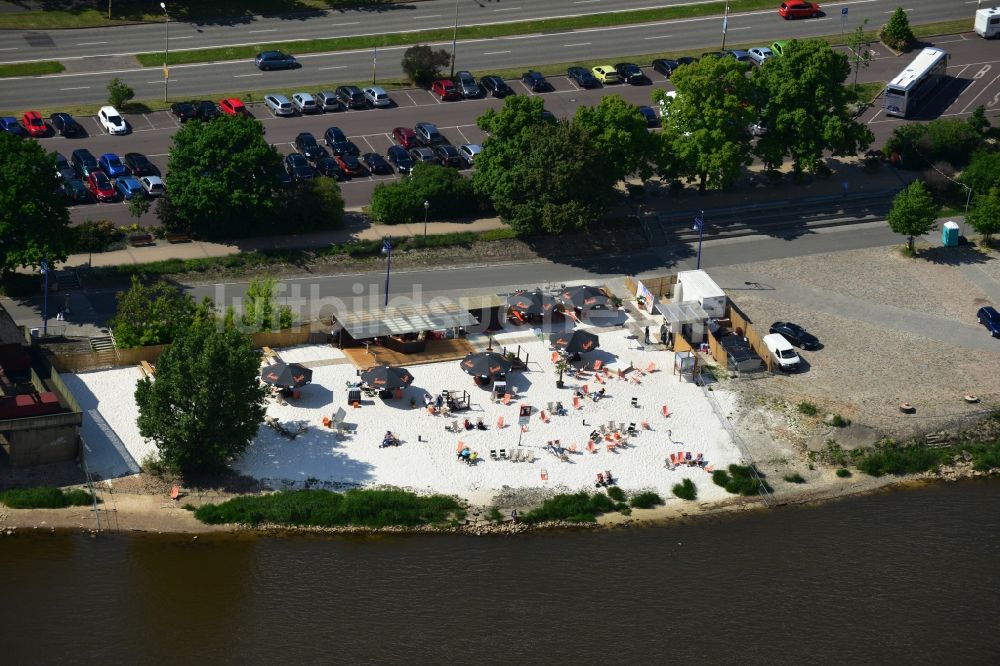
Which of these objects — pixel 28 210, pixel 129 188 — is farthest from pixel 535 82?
pixel 28 210

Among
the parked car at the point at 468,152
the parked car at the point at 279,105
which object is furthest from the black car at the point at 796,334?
the parked car at the point at 279,105

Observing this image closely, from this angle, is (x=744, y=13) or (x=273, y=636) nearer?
(x=273, y=636)

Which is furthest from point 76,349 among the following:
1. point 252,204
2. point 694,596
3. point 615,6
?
point 615,6

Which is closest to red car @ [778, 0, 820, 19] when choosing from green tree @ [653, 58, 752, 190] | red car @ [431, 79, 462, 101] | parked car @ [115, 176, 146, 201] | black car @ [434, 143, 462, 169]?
green tree @ [653, 58, 752, 190]

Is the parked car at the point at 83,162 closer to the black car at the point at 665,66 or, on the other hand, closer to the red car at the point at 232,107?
the red car at the point at 232,107

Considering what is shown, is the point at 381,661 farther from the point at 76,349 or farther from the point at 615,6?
the point at 615,6

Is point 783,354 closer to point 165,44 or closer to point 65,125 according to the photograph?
point 65,125

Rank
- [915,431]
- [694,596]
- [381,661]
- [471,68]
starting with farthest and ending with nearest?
[471,68] → [915,431] → [694,596] → [381,661]

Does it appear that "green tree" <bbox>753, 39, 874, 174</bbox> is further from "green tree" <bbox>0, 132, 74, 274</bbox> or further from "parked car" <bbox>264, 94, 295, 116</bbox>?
"green tree" <bbox>0, 132, 74, 274</bbox>
